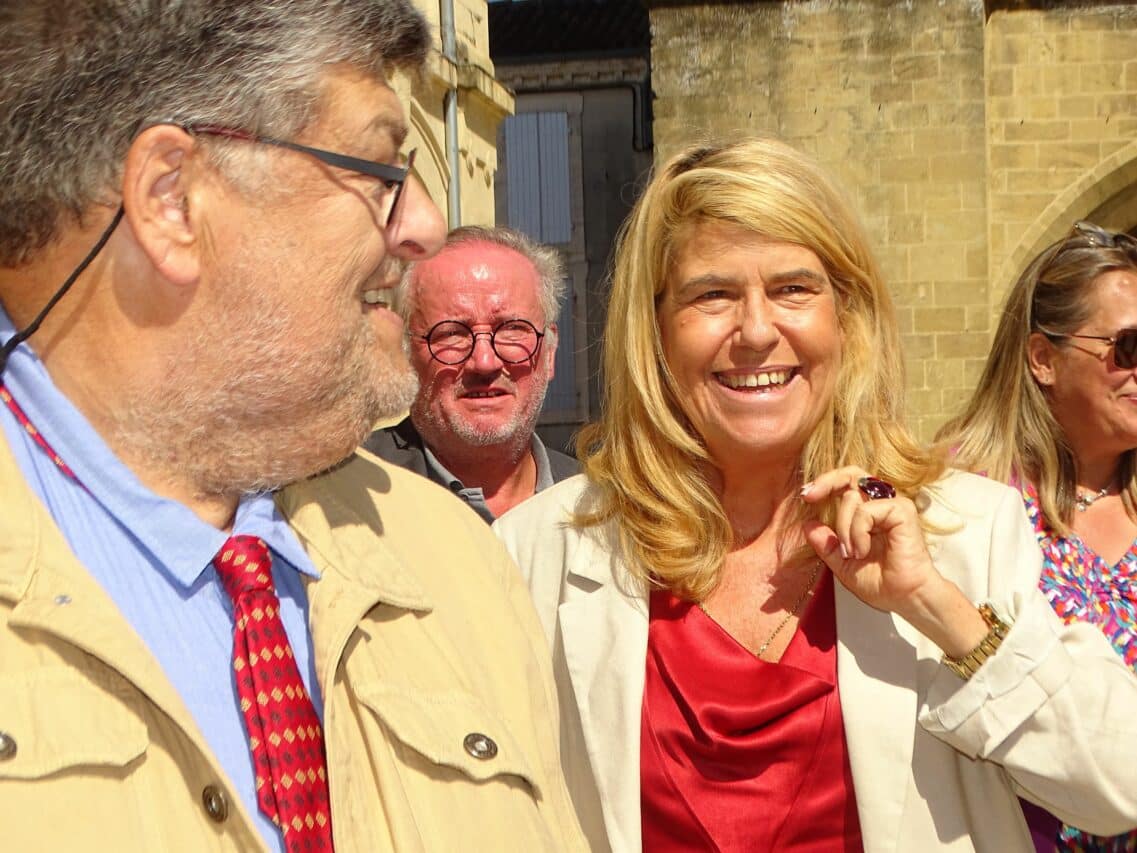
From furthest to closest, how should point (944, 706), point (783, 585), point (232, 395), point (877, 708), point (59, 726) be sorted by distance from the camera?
point (783, 585) → point (877, 708) → point (944, 706) → point (232, 395) → point (59, 726)

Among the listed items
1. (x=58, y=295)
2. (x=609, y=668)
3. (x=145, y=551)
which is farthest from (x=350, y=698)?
(x=609, y=668)

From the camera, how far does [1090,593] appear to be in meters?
3.27

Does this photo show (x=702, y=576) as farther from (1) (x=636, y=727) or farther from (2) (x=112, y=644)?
(2) (x=112, y=644)

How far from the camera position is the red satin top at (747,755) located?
8.29 feet

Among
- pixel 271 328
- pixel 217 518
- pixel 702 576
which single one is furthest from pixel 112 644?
pixel 702 576

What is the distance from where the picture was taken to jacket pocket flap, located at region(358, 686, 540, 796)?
1.88 metres

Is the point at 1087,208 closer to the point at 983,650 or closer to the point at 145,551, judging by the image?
the point at 983,650

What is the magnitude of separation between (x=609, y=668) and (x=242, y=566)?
0.99 metres

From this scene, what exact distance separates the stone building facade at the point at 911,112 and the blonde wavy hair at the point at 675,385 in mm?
10647

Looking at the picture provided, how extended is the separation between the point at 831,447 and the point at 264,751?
146cm

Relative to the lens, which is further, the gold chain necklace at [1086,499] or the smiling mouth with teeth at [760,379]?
the gold chain necklace at [1086,499]

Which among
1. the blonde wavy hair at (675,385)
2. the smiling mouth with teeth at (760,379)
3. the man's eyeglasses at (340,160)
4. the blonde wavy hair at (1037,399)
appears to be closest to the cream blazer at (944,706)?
the blonde wavy hair at (675,385)

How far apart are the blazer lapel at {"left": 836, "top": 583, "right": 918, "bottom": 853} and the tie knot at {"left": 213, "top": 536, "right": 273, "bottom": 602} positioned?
1162mm

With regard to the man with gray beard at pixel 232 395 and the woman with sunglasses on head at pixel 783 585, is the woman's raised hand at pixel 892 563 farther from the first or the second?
the man with gray beard at pixel 232 395
